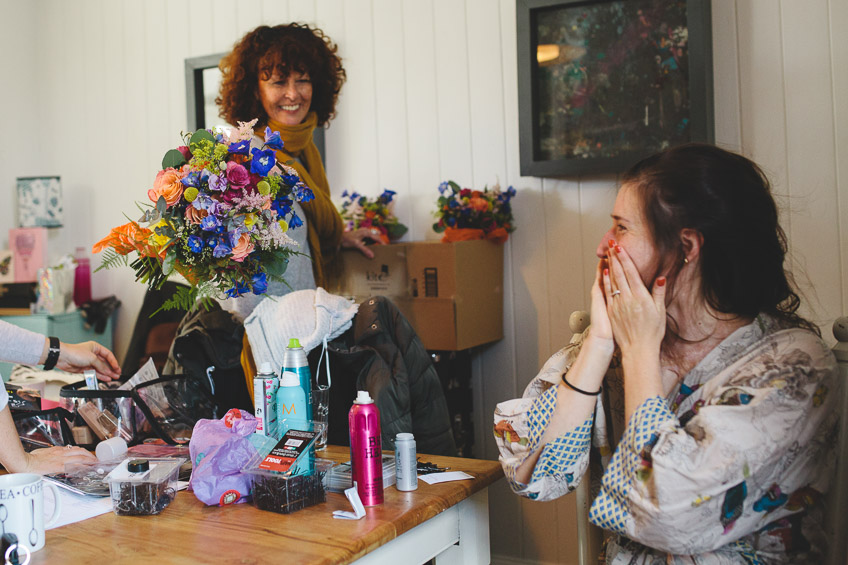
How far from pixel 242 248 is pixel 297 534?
69 centimetres

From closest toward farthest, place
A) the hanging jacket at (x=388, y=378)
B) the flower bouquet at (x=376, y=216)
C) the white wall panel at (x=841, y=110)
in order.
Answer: the hanging jacket at (x=388, y=378) < the white wall panel at (x=841, y=110) < the flower bouquet at (x=376, y=216)

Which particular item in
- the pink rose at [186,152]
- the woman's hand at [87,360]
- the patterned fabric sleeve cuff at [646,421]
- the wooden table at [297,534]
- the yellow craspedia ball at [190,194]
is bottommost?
the wooden table at [297,534]

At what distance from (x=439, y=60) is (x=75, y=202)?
7.48 feet

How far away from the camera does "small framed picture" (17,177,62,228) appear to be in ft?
13.3

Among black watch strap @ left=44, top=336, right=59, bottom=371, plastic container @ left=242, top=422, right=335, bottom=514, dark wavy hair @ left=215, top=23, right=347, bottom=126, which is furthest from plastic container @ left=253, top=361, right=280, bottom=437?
dark wavy hair @ left=215, top=23, right=347, bottom=126

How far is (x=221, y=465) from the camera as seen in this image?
1.41 meters

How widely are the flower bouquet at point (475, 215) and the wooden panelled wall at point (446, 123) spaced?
0.10m

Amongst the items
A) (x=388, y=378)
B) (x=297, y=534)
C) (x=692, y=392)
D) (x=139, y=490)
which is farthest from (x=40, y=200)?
(x=692, y=392)

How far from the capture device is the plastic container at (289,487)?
52.6 inches

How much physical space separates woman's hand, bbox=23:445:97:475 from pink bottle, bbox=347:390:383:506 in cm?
62

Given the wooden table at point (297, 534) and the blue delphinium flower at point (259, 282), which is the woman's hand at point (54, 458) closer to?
the wooden table at point (297, 534)

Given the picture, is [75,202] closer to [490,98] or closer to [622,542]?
[490,98]

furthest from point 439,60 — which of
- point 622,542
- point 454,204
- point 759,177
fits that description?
point 622,542

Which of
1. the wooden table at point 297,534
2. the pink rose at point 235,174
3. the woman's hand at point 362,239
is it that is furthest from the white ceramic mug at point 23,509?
the woman's hand at point 362,239
